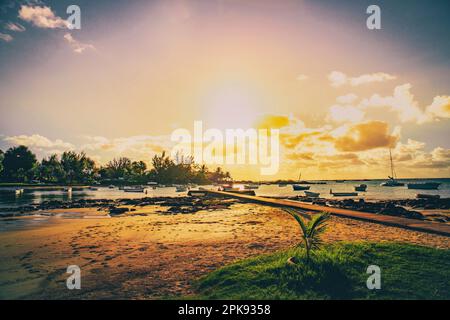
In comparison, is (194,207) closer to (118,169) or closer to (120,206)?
(120,206)

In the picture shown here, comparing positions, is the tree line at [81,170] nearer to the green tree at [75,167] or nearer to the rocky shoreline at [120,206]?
the green tree at [75,167]

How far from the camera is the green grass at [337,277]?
17.3 feet

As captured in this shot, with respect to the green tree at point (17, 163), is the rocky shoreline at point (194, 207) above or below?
below

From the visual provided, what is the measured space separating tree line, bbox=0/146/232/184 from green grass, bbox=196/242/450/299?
110865 millimetres

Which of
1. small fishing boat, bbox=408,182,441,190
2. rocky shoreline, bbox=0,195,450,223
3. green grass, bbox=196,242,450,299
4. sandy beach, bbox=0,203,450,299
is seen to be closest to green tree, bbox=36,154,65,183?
rocky shoreline, bbox=0,195,450,223

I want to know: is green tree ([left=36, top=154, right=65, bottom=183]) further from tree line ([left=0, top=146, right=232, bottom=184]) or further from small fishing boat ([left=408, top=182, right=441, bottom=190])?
small fishing boat ([left=408, top=182, right=441, bottom=190])

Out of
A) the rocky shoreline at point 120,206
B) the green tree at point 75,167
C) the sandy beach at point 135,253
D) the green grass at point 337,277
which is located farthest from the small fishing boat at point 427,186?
the green tree at point 75,167

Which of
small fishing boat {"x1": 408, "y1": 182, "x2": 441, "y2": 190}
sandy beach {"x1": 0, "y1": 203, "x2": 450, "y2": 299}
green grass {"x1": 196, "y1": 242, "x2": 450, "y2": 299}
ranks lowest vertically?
small fishing boat {"x1": 408, "y1": 182, "x2": 441, "y2": 190}

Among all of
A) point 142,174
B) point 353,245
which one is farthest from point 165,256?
point 142,174

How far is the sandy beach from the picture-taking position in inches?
251

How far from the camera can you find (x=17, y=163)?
322ft

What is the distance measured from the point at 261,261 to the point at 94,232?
1056 cm
